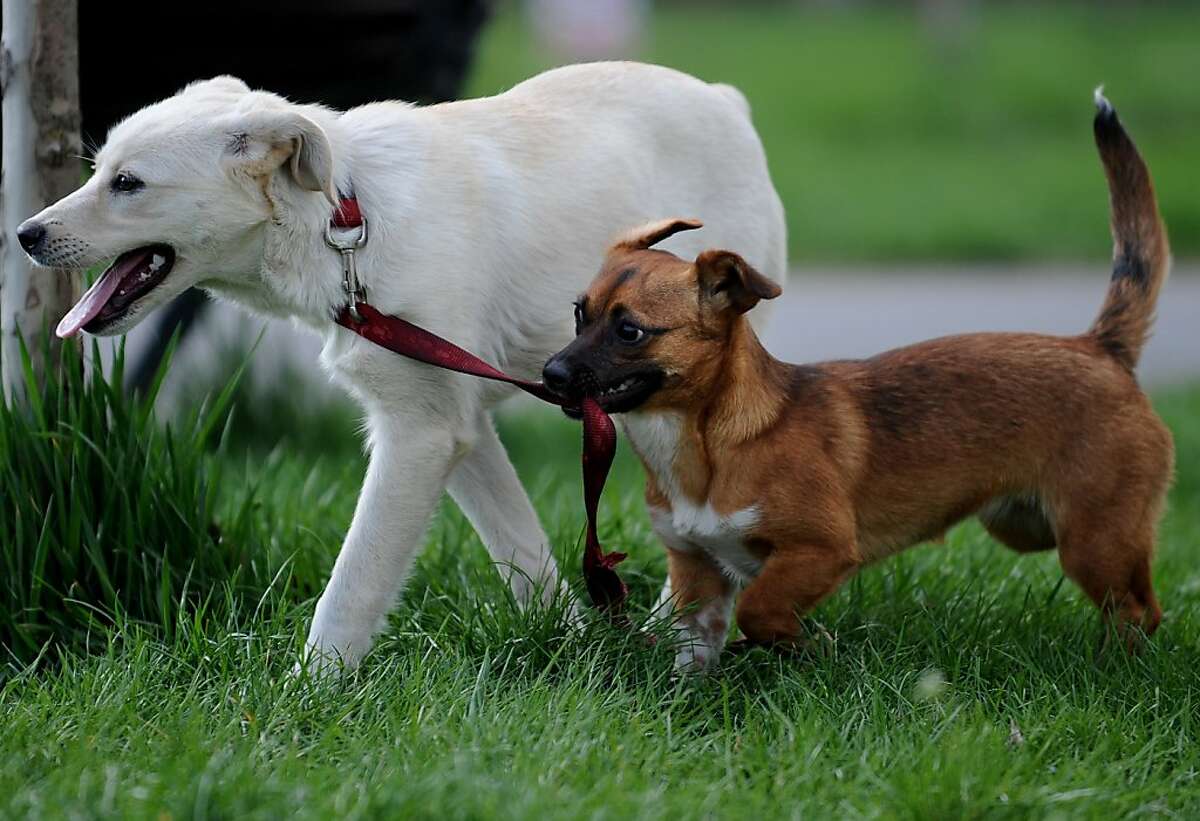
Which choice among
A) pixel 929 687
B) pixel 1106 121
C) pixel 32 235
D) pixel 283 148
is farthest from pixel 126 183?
pixel 1106 121

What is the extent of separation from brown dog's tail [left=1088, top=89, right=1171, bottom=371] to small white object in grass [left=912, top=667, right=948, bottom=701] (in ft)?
3.10

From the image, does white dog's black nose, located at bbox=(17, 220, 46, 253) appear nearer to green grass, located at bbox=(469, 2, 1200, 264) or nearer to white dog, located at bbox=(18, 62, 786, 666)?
white dog, located at bbox=(18, 62, 786, 666)

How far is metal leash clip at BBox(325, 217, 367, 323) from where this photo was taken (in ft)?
11.5

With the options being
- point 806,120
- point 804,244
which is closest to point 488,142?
point 804,244

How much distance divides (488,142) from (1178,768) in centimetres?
201

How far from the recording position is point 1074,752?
10.7 ft

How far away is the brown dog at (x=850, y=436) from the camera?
3482mm

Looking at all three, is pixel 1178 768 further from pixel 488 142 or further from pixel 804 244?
pixel 804 244

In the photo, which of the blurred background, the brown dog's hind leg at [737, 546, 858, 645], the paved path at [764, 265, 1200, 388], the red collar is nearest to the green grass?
the blurred background

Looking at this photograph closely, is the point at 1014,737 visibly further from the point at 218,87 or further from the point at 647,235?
the point at 218,87

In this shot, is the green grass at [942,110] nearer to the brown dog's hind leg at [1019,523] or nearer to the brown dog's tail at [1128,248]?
the brown dog's tail at [1128,248]

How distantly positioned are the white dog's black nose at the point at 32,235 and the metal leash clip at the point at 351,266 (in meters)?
0.58

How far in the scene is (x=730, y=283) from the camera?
350cm

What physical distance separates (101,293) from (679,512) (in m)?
1.32
